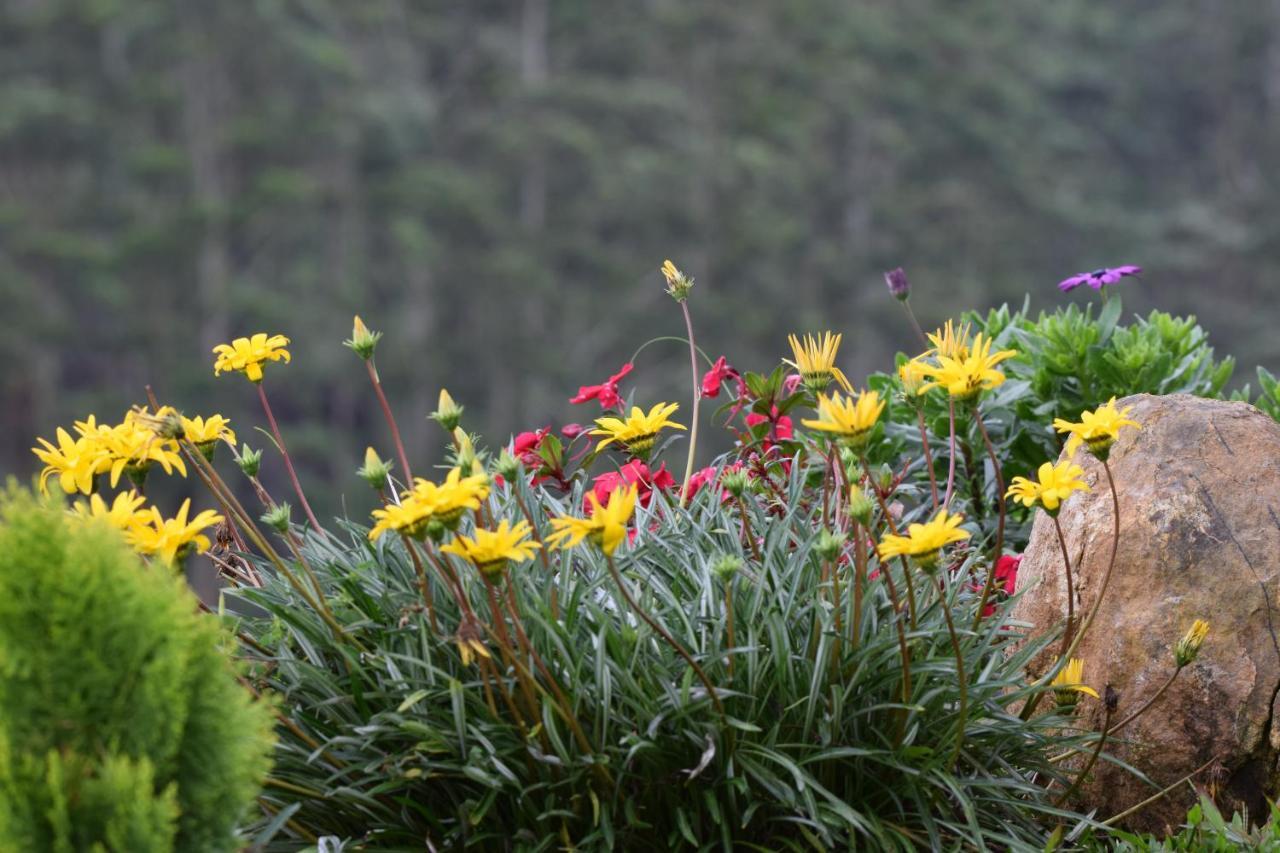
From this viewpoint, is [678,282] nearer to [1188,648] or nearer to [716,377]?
[716,377]

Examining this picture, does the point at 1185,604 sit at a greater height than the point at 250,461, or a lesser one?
lesser

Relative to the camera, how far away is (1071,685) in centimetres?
226

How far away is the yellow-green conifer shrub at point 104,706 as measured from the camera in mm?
1466

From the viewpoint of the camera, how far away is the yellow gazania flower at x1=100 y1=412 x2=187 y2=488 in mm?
2053

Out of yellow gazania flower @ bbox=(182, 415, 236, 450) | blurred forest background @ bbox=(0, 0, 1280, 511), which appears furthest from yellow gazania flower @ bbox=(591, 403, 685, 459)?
blurred forest background @ bbox=(0, 0, 1280, 511)

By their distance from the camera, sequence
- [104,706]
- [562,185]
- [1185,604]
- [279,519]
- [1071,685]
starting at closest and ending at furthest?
[104,706] < [279,519] < [1071,685] < [1185,604] < [562,185]

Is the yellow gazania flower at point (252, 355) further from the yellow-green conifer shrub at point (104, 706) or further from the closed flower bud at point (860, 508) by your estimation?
the closed flower bud at point (860, 508)

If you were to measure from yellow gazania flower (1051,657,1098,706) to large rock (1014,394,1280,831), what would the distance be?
0.12 meters

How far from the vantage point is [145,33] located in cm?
2405

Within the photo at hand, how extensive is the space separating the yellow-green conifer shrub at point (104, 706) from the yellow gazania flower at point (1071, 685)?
1.30 meters

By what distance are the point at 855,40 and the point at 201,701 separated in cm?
2980

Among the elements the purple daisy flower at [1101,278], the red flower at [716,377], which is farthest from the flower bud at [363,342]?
the purple daisy flower at [1101,278]

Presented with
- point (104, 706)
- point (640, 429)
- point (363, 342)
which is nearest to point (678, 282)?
point (640, 429)

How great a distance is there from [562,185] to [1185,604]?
83.6 ft
